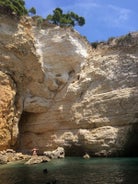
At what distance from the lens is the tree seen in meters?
39.2

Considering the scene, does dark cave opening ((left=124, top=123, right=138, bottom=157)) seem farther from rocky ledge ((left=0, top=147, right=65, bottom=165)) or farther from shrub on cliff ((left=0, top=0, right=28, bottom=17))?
shrub on cliff ((left=0, top=0, right=28, bottom=17))

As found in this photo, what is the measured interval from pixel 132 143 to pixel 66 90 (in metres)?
9.68

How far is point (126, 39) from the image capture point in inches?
1315

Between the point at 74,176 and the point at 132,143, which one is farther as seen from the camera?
the point at 132,143

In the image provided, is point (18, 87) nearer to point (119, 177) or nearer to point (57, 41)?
point (57, 41)

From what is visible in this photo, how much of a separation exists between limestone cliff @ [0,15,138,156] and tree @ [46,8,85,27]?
3.66 m

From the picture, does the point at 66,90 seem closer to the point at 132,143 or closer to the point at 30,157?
the point at 30,157

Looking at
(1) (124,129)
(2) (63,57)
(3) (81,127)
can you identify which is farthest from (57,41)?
(1) (124,129)

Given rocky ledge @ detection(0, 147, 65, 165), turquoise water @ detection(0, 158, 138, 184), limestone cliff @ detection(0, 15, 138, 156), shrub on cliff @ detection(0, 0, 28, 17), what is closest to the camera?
turquoise water @ detection(0, 158, 138, 184)

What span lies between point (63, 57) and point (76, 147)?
10265 millimetres

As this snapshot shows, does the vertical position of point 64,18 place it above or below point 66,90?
above

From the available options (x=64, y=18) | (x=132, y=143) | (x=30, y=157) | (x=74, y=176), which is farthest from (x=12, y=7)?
(x=74, y=176)

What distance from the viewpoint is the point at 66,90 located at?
34.2 meters

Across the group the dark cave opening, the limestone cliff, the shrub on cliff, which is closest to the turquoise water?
the dark cave opening
